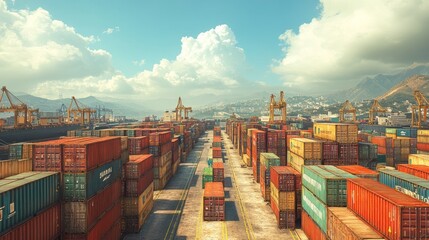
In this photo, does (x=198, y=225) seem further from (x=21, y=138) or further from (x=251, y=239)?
(x=21, y=138)

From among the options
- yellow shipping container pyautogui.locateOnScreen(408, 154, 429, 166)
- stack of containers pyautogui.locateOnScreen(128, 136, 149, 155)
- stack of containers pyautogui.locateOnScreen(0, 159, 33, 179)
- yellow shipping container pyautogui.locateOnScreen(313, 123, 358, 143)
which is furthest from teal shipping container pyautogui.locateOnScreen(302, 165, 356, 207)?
stack of containers pyautogui.locateOnScreen(128, 136, 149, 155)

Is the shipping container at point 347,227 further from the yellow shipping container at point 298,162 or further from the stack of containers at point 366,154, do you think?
the stack of containers at point 366,154

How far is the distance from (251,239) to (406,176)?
16.8 m

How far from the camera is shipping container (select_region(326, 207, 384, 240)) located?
18.3 m

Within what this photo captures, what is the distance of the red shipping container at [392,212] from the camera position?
16.0 metres

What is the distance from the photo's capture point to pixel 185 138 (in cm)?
9800

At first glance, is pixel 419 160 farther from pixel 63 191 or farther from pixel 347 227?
pixel 63 191

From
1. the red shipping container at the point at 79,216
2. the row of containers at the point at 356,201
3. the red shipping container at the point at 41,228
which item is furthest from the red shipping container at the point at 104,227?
the row of containers at the point at 356,201

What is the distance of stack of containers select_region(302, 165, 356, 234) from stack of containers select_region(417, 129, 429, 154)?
4697 centimetres

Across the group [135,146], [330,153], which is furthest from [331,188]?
[135,146]

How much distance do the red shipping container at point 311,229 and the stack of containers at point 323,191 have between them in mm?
530

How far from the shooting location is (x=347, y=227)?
19594 mm

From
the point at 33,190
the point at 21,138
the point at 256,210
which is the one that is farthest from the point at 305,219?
the point at 21,138

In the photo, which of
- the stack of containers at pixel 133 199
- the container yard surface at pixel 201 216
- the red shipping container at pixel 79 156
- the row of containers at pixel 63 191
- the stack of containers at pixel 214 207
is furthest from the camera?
the stack of containers at pixel 214 207
